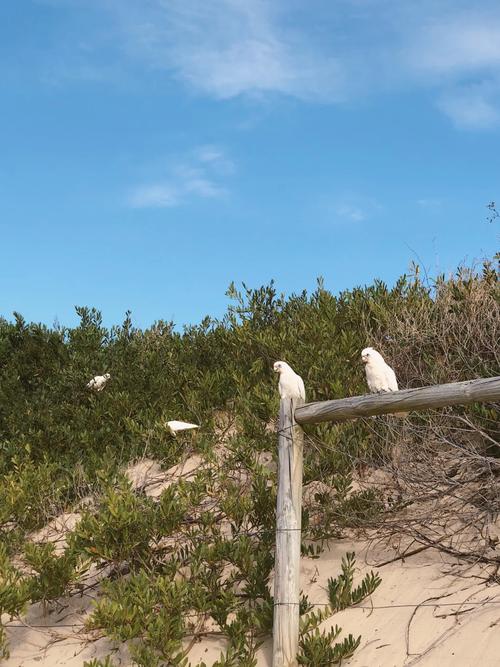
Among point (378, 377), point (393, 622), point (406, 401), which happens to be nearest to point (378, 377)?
point (378, 377)

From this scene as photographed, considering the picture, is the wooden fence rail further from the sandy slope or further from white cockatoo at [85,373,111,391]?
white cockatoo at [85,373,111,391]

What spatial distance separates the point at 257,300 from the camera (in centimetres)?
1262

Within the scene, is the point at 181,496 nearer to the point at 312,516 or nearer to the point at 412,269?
the point at 312,516

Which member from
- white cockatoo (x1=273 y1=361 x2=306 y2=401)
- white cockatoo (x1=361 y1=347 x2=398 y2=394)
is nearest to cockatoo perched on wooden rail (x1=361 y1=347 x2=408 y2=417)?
white cockatoo (x1=361 y1=347 x2=398 y2=394)

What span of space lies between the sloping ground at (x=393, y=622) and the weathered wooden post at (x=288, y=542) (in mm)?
414

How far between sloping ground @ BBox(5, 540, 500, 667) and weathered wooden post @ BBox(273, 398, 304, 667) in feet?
1.36

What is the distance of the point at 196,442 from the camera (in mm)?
10383

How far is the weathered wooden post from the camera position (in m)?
Answer: 6.59

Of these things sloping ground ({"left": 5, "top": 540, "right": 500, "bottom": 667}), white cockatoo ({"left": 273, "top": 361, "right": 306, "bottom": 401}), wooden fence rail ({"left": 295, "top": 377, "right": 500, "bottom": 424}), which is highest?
white cockatoo ({"left": 273, "top": 361, "right": 306, "bottom": 401})

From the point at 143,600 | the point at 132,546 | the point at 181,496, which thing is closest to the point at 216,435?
the point at 181,496

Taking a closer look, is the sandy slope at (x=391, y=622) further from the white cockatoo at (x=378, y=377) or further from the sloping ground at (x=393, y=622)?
the white cockatoo at (x=378, y=377)

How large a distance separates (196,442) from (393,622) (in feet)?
13.6

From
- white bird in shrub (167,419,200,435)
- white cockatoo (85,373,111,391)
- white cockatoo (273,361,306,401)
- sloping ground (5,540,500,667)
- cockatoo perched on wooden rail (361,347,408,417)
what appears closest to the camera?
sloping ground (5,540,500,667)

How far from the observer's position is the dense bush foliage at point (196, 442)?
7.31 meters
